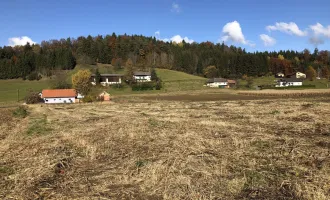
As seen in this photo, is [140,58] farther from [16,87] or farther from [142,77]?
[16,87]

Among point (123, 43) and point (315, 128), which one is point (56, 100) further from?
point (123, 43)

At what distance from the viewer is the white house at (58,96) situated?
7446 cm

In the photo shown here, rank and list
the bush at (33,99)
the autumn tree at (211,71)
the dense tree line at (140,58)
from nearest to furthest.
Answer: the bush at (33,99)
the dense tree line at (140,58)
the autumn tree at (211,71)

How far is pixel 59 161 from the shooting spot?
8.91m

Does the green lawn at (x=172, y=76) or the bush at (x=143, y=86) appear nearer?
the bush at (x=143, y=86)

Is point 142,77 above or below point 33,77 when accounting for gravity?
below

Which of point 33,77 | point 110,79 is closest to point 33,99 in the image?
point 110,79

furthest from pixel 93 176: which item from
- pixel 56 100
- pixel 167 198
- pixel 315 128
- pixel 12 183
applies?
pixel 56 100

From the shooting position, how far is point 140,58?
527ft

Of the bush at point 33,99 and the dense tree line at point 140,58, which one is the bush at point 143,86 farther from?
the dense tree line at point 140,58

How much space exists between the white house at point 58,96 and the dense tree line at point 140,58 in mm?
59561

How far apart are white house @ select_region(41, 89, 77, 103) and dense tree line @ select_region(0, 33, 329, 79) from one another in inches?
2345

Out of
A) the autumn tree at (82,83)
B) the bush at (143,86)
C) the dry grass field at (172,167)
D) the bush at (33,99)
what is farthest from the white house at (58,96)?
the dry grass field at (172,167)

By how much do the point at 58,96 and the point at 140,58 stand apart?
9032cm
